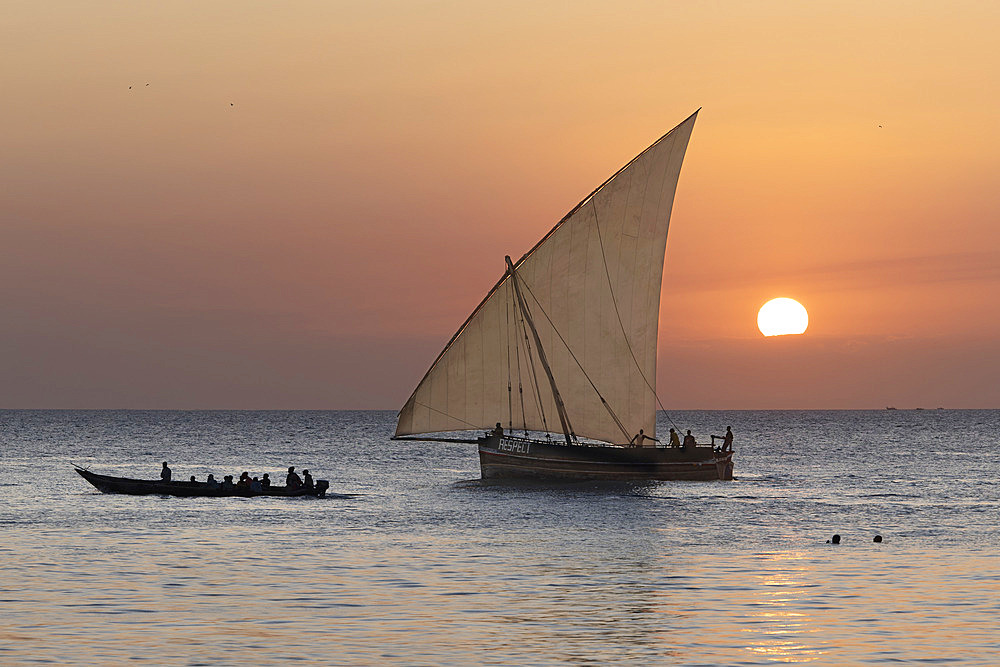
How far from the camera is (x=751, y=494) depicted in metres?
67.1

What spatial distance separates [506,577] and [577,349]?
36.2 m

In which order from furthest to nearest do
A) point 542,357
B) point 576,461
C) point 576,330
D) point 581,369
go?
point 576,461 → point 581,369 → point 542,357 → point 576,330

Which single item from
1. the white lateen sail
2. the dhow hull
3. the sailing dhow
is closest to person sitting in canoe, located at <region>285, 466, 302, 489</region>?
the white lateen sail

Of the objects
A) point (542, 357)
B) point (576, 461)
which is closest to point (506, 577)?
point (542, 357)

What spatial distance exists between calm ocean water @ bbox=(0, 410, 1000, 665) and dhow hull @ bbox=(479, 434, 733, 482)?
1.87 meters

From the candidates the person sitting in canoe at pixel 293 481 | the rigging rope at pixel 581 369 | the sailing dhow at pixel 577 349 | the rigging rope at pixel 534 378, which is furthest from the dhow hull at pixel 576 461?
the person sitting in canoe at pixel 293 481

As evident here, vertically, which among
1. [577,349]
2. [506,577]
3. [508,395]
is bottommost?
[506,577]

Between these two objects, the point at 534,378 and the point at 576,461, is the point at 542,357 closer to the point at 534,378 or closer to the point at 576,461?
the point at 534,378

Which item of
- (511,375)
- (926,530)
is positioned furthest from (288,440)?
(926,530)

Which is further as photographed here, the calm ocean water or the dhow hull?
the dhow hull

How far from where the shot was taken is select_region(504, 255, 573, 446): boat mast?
68.1 meters

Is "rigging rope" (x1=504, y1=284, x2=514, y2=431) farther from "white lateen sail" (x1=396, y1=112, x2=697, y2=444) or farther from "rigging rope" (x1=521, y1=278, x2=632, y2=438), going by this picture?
"rigging rope" (x1=521, y1=278, x2=632, y2=438)

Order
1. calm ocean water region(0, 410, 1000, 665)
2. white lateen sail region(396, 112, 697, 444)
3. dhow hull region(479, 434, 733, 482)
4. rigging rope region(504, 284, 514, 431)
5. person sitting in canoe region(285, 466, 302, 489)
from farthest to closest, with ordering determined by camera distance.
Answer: dhow hull region(479, 434, 733, 482) → rigging rope region(504, 284, 514, 431) → white lateen sail region(396, 112, 697, 444) → person sitting in canoe region(285, 466, 302, 489) → calm ocean water region(0, 410, 1000, 665)

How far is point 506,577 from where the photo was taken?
3375cm
